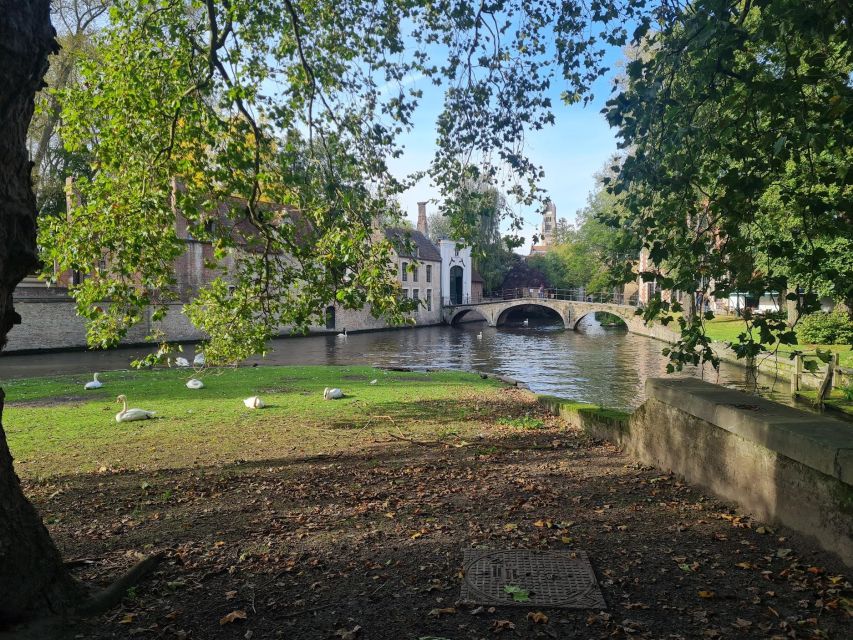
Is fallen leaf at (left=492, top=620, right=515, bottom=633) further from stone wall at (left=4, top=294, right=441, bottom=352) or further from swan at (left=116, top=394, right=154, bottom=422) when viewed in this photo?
stone wall at (left=4, top=294, right=441, bottom=352)

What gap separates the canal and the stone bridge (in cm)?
281

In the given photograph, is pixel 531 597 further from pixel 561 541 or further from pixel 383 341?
pixel 383 341

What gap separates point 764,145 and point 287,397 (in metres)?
11.1

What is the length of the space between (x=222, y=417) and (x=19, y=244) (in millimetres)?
8143

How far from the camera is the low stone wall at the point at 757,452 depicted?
12.1ft

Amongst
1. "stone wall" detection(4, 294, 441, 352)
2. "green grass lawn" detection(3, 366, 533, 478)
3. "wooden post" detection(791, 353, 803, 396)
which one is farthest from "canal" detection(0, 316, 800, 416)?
"green grass lawn" detection(3, 366, 533, 478)

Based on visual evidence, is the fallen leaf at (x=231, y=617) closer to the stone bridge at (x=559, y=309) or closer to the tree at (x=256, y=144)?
the tree at (x=256, y=144)

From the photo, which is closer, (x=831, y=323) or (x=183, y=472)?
(x=183, y=472)

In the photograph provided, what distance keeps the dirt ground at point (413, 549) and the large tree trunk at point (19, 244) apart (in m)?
0.33

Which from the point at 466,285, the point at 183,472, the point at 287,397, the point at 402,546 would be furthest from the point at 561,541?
the point at 466,285

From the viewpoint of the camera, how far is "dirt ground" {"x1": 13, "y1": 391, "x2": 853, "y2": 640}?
3279 mm

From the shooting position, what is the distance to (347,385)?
1591cm

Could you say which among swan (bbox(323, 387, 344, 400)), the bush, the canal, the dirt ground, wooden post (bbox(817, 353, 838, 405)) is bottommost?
the canal

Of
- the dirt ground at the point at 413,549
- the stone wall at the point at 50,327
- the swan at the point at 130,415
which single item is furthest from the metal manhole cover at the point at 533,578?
the stone wall at the point at 50,327
